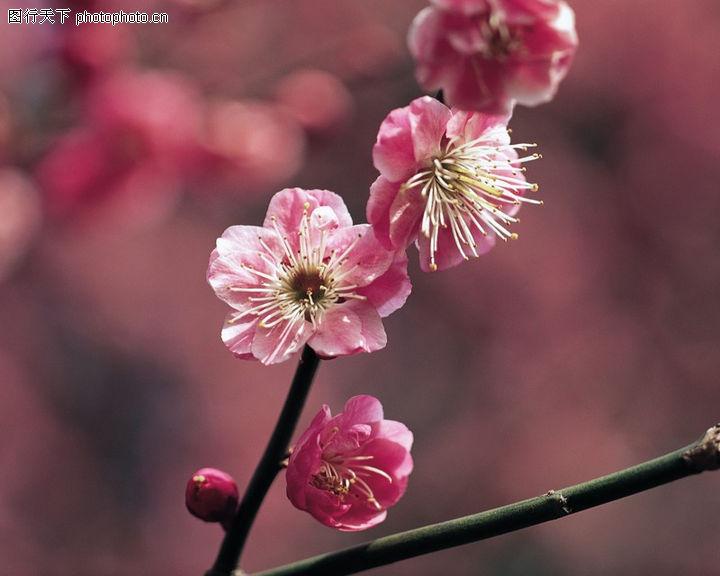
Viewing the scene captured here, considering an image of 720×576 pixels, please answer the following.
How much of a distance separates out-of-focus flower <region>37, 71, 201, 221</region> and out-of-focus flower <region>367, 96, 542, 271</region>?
0.99 meters

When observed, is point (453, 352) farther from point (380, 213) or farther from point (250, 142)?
point (380, 213)

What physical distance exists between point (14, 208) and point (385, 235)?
1.08m

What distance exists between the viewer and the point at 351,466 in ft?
1.61

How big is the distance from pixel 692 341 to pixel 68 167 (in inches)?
73.3

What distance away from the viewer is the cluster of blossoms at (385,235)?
1.36 feet

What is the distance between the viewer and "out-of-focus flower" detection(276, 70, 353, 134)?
5.52ft

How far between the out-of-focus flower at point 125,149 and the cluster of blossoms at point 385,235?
3.24ft

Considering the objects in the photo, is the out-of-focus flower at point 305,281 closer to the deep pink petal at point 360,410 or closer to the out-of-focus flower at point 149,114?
the deep pink petal at point 360,410

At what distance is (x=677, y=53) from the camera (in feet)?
8.97

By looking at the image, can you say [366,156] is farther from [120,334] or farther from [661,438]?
[661,438]

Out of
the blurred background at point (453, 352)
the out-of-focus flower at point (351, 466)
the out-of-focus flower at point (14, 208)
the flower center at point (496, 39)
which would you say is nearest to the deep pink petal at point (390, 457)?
the out-of-focus flower at point (351, 466)

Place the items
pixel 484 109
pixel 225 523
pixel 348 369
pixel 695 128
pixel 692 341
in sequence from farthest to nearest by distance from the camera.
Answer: pixel 348 369
pixel 695 128
pixel 692 341
pixel 225 523
pixel 484 109

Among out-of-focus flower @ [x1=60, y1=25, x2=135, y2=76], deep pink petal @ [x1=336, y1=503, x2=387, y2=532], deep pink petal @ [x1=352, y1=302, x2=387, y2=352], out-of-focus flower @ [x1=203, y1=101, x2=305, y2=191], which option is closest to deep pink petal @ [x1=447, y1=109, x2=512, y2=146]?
deep pink petal @ [x1=352, y1=302, x2=387, y2=352]

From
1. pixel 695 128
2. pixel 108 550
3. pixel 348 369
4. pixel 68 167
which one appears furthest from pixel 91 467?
pixel 695 128
